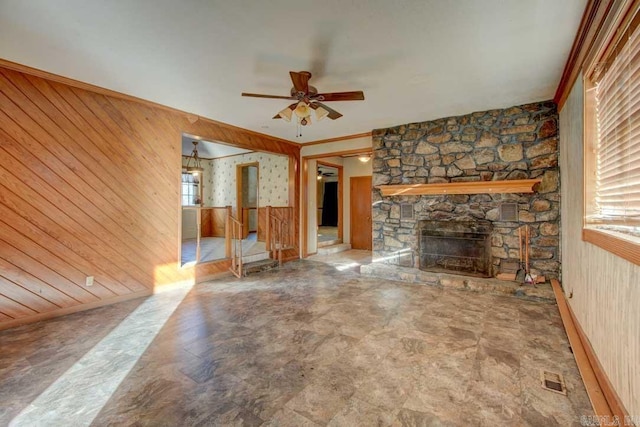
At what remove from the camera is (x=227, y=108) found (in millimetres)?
4156

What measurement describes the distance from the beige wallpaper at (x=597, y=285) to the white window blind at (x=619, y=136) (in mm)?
293

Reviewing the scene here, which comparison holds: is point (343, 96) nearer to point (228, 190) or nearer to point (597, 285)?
point (597, 285)

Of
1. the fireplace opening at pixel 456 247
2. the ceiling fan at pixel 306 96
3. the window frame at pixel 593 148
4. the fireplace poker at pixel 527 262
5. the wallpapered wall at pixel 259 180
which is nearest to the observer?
the window frame at pixel 593 148

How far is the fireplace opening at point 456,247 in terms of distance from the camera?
434cm

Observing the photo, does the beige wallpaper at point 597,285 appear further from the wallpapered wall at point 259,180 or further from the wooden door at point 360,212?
the wallpapered wall at point 259,180

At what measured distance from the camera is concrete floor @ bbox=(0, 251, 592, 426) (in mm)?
1708

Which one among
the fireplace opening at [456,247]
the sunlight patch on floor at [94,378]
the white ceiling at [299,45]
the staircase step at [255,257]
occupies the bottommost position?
the sunlight patch on floor at [94,378]

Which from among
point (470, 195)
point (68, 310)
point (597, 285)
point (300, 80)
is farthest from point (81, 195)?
point (470, 195)

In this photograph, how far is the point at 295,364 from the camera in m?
2.22

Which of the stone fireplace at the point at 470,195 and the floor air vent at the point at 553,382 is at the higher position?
the stone fireplace at the point at 470,195

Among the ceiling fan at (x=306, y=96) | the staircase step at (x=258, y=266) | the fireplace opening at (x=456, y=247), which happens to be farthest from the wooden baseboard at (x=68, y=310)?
the fireplace opening at (x=456, y=247)

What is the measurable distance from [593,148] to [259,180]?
6.37 meters

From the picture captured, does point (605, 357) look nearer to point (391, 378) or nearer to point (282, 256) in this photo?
point (391, 378)

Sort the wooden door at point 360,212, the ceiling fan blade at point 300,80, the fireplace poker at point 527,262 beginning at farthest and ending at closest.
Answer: the wooden door at point 360,212
the fireplace poker at point 527,262
the ceiling fan blade at point 300,80
